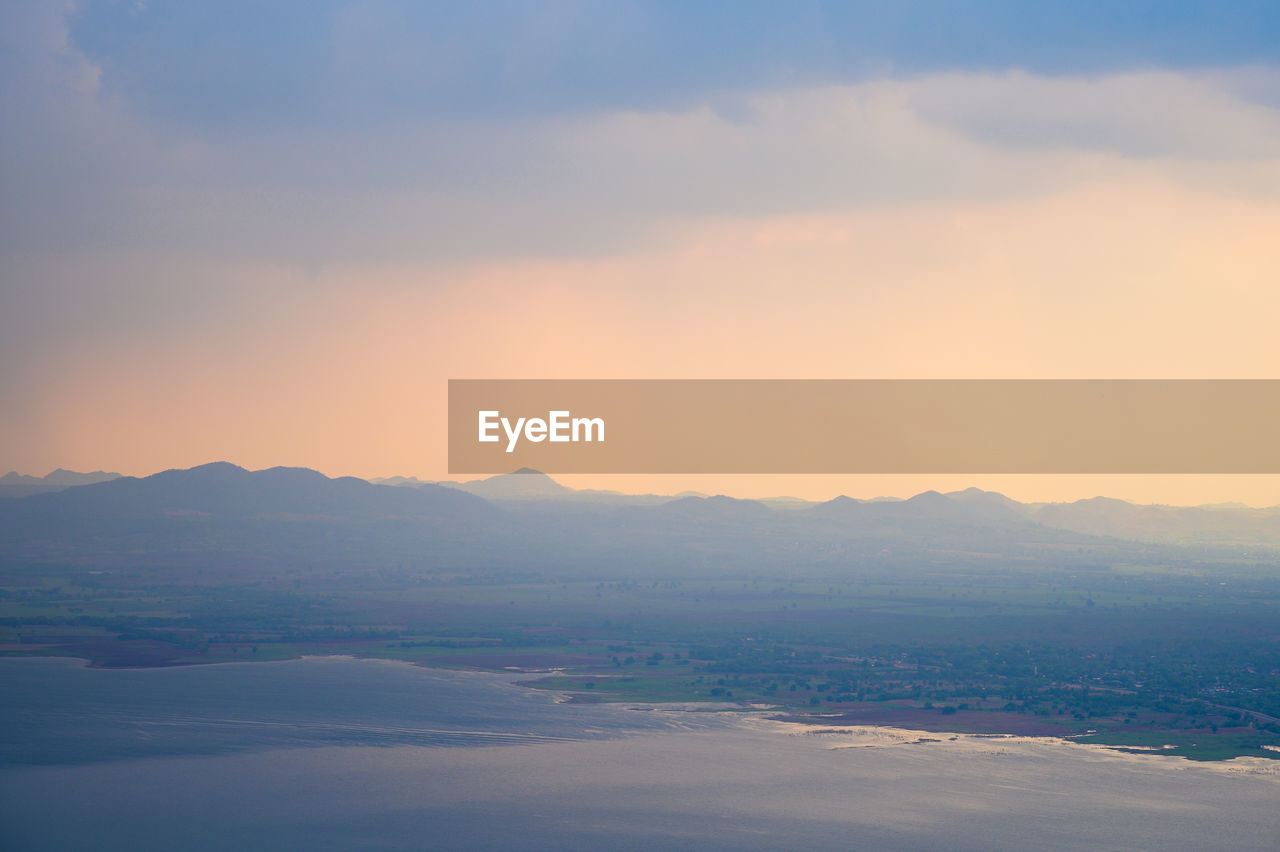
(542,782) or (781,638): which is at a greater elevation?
(781,638)

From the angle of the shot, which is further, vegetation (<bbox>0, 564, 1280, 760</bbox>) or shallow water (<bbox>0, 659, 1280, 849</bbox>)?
vegetation (<bbox>0, 564, 1280, 760</bbox>)

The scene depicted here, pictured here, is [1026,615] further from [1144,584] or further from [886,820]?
[886,820]

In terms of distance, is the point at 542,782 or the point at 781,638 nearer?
the point at 542,782

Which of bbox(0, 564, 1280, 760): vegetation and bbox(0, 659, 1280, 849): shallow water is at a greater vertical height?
bbox(0, 564, 1280, 760): vegetation

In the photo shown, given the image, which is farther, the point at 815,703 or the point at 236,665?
the point at 236,665

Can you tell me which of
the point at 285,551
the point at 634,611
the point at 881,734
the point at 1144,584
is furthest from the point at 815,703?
the point at 285,551

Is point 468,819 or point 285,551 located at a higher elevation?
point 285,551

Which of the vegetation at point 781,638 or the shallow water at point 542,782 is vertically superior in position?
the vegetation at point 781,638

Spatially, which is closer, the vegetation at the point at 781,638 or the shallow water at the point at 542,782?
the shallow water at the point at 542,782
